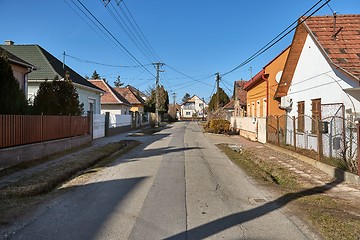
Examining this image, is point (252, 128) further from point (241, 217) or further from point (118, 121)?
point (241, 217)

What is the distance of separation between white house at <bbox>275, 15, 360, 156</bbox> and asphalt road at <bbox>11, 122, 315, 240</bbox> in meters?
4.19

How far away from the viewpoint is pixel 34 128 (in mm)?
12305

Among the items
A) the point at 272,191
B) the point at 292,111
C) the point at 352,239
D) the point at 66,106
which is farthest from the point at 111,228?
the point at 292,111

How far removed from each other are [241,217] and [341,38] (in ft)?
31.6

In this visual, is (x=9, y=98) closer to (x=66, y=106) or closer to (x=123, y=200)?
(x=66, y=106)

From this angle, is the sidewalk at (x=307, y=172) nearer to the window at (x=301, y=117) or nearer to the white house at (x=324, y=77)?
the white house at (x=324, y=77)

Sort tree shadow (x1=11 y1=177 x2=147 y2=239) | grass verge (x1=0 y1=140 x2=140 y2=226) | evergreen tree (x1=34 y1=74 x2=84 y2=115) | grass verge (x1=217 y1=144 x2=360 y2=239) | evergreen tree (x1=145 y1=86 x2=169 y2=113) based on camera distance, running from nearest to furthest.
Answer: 1. tree shadow (x1=11 y1=177 x2=147 y2=239)
2. grass verge (x1=217 y1=144 x2=360 y2=239)
3. grass verge (x1=0 y1=140 x2=140 y2=226)
4. evergreen tree (x1=34 y1=74 x2=84 y2=115)
5. evergreen tree (x1=145 y1=86 x2=169 y2=113)

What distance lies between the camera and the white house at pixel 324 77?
35.1 feet

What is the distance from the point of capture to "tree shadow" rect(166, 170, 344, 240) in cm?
475

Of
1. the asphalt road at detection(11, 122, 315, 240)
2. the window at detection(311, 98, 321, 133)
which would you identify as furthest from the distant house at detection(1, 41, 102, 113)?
the asphalt road at detection(11, 122, 315, 240)

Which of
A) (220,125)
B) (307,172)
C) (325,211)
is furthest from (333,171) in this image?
(220,125)

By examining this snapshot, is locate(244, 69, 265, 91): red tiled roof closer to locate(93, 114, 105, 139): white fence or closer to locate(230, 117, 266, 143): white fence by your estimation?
locate(230, 117, 266, 143): white fence

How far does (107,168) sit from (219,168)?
3.62m

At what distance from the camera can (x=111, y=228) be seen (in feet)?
16.1
